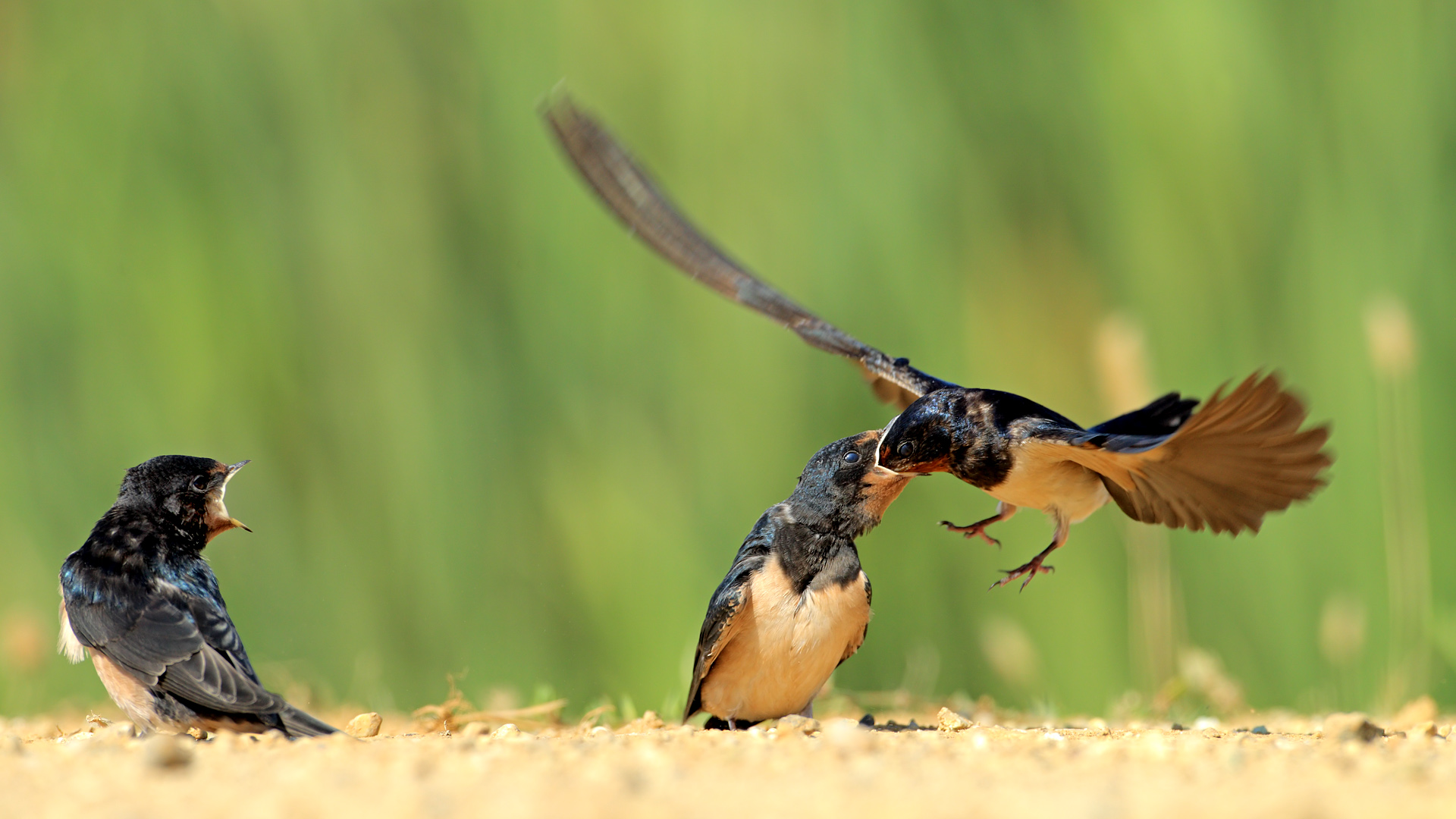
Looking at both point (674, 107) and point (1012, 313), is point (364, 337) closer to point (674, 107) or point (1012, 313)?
point (674, 107)

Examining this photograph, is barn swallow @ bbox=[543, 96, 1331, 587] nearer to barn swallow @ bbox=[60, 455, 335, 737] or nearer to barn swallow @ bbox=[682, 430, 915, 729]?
barn swallow @ bbox=[682, 430, 915, 729]

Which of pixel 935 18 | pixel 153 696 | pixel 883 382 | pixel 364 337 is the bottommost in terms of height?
pixel 153 696

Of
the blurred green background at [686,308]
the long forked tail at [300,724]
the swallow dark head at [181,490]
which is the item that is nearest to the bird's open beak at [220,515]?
the swallow dark head at [181,490]

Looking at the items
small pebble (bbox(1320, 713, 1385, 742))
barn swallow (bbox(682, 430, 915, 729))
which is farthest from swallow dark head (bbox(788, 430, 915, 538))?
small pebble (bbox(1320, 713, 1385, 742))

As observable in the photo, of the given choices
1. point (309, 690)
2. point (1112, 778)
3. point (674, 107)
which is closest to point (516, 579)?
point (309, 690)

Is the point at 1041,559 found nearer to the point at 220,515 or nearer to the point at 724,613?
the point at 724,613
